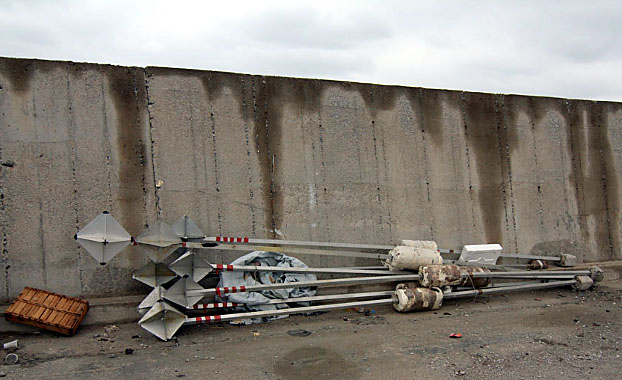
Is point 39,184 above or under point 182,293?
above

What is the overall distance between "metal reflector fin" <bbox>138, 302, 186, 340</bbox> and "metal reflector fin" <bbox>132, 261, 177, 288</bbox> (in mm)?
639

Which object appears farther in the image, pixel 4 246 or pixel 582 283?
pixel 582 283

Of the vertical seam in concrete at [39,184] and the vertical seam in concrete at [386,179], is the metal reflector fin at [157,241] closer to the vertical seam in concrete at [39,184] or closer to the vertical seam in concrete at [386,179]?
the vertical seam in concrete at [39,184]

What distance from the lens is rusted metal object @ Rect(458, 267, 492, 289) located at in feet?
26.0

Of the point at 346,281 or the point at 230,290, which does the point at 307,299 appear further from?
the point at 230,290

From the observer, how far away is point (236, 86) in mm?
7977

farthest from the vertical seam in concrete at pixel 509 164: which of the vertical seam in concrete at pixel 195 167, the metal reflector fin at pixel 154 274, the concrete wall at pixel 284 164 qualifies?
the metal reflector fin at pixel 154 274

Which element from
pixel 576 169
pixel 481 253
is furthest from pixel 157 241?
pixel 576 169

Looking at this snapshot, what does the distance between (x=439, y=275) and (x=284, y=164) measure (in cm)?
329

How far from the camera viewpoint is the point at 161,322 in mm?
6051

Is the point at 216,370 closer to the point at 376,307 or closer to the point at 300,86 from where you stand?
the point at 376,307

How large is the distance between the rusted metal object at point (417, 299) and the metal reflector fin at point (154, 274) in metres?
3.57

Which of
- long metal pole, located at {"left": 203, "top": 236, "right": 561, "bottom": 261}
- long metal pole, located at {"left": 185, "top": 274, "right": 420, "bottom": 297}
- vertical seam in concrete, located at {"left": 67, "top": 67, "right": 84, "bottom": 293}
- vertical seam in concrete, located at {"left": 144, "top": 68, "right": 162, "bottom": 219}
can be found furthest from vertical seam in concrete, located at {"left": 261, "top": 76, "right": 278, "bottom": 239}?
vertical seam in concrete, located at {"left": 67, "top": 67, "right": 84, "bottom": 293}

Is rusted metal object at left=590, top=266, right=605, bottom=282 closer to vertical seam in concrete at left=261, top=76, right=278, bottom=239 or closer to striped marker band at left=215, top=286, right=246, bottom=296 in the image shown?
vertical seam in concrete at left=261, top=76, right=278, bottom=239
